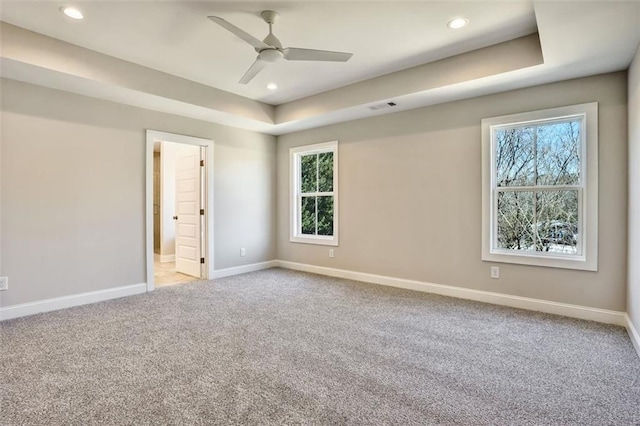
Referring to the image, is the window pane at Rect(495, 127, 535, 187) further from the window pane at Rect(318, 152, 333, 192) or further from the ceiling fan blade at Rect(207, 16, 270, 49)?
the ceiling fan blade at Rect(207, 16, 270, 49)

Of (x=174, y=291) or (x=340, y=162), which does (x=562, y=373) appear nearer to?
(x=340, y=162)

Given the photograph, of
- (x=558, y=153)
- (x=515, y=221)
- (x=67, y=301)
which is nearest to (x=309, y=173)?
(x=515, y=221)

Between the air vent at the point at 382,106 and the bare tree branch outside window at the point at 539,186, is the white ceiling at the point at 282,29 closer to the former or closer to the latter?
the air vent at the point at 382,106

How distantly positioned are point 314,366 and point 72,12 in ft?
11.4

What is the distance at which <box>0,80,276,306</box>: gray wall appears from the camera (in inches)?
135

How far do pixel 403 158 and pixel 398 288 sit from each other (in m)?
1.82

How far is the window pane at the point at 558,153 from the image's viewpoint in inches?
138

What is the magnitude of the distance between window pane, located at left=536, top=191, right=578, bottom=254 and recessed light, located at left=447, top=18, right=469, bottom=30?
2.02m

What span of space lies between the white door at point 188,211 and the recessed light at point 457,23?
400cm

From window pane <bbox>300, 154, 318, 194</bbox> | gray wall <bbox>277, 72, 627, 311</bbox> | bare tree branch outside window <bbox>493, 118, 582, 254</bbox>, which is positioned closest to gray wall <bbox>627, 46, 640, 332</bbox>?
gray wall <bbox>277, 72, 627, 311</bbox>

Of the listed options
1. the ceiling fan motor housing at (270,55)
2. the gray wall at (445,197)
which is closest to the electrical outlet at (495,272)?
the gray wall at (445,197)

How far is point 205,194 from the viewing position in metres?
5.25

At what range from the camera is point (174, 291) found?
450 cm

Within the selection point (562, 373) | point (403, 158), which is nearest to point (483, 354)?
point (562, 373)
